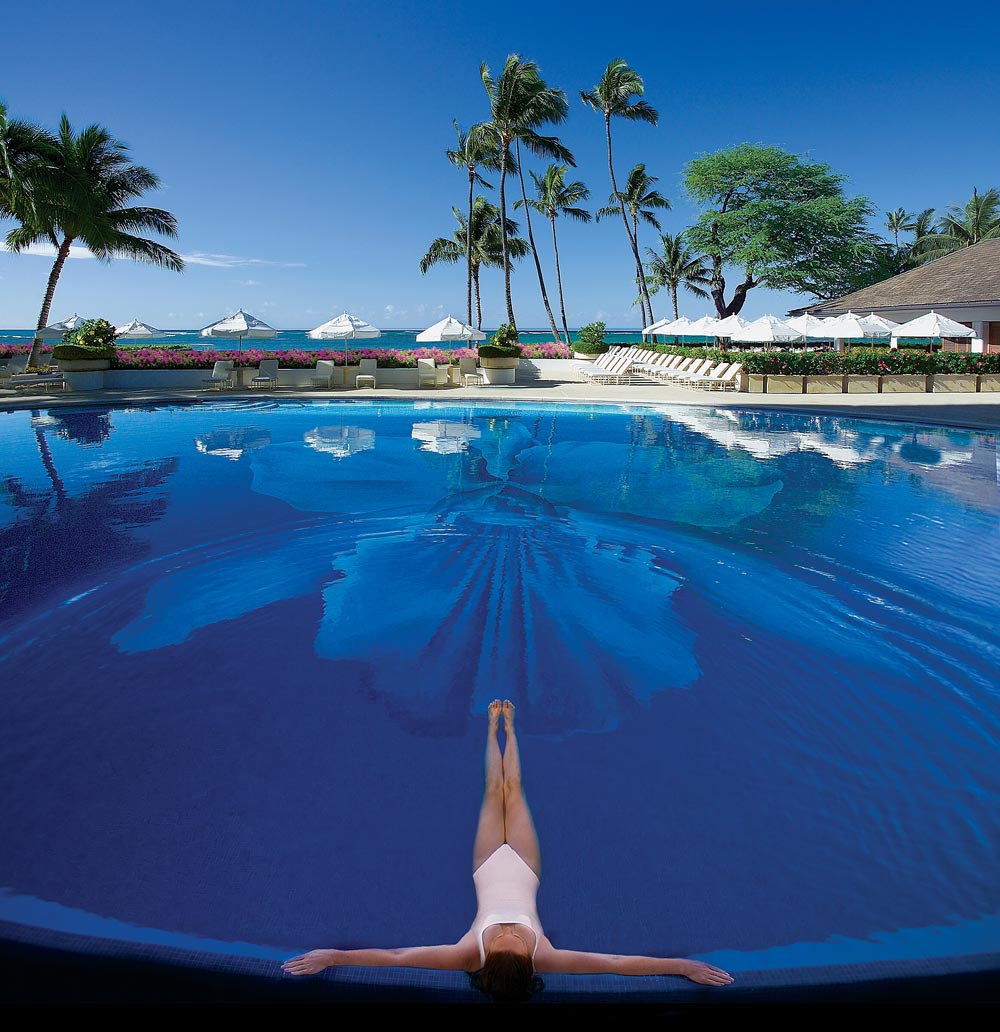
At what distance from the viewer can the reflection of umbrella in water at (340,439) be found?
46.1 feet

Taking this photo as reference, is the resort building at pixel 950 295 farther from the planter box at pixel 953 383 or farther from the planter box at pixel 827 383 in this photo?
the planter box at pixel 827 383

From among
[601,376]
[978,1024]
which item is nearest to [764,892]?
[978,1024]

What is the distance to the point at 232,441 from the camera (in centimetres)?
1483

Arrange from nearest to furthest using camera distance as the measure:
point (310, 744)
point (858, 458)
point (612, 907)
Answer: point (612, 907) < point (310, 744) < point (858, 458)

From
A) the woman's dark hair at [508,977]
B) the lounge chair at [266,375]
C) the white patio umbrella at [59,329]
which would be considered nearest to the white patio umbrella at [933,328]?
the lounge chair at [266,375]

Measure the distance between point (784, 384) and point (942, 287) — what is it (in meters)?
11.4

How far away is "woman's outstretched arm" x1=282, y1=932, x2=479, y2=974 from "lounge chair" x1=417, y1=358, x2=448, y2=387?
22423mm

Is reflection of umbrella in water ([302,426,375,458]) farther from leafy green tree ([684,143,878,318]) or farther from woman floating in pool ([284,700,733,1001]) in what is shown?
leafy green tree ([684,143,878,318])

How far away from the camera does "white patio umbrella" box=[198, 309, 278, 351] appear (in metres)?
24.1

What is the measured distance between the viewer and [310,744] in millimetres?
4352

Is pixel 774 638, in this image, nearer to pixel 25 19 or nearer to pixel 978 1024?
pixel 978 1024

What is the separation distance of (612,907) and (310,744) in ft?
6.63

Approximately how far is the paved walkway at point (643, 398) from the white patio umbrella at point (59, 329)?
6870mm

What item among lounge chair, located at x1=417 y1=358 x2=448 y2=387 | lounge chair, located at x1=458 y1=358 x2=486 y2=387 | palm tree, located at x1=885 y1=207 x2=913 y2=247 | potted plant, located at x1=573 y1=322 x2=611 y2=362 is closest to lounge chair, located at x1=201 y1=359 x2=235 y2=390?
lounge chair, located at x1=417 y1=358 x2=448 y2=387
